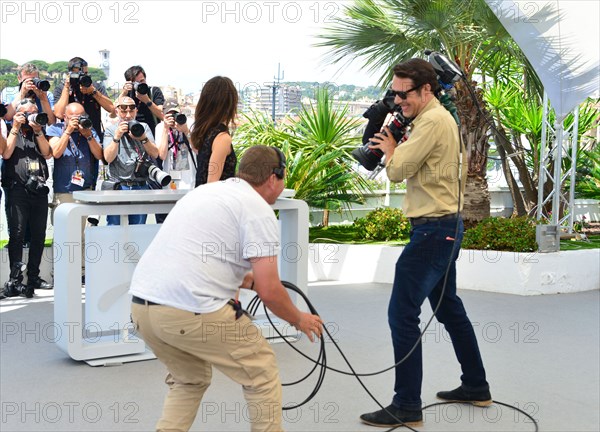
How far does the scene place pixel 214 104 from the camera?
5.61 meters

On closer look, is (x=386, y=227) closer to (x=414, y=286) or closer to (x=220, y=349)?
(x=414, y=286)

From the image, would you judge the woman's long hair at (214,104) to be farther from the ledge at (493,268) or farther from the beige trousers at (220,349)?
the ledge at (493,268)

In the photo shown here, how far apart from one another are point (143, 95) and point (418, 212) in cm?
467

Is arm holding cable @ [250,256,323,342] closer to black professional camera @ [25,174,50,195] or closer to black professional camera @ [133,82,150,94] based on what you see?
black professional camera @ [25,174,50,195]

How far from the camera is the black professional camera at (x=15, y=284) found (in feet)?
26.7

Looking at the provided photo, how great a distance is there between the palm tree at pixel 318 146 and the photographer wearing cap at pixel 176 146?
2.26 m

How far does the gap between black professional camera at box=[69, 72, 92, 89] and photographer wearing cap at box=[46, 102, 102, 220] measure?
0.35 m

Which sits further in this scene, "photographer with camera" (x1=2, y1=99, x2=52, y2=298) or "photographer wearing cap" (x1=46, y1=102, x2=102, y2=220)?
"photographer wearing cap" (x1=46, y1=102, x2=102, y2=220)

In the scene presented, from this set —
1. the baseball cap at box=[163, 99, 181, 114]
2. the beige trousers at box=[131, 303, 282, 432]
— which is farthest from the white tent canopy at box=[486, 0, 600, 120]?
the beige trousers at box=[131, 303, 282, 432]

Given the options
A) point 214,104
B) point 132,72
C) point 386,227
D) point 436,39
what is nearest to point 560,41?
point 436,39

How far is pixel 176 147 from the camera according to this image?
809cm

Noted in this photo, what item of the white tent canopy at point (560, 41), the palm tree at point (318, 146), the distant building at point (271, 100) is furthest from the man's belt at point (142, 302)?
the distant building at point (271, 100)

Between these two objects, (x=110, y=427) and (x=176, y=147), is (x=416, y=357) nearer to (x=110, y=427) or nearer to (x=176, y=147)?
(x=110, y=427)

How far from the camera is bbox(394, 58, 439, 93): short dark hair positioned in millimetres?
4602
